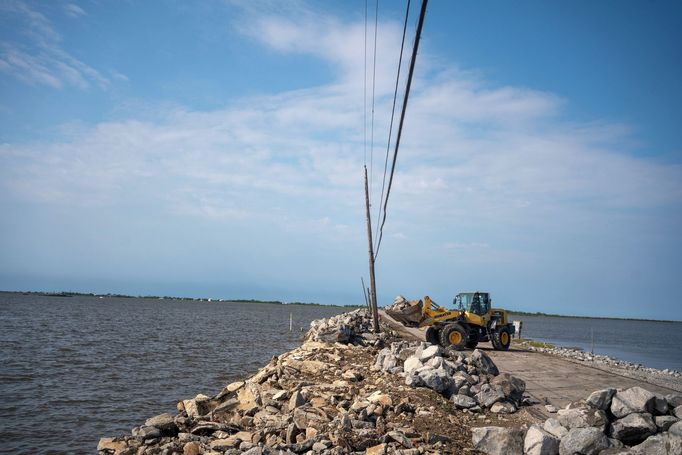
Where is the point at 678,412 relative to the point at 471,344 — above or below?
above

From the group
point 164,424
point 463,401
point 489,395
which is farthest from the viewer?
point 489,395

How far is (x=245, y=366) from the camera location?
22.3 metres

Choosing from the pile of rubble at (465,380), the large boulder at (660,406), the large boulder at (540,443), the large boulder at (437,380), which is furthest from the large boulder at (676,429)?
the large boulder at (437,380)

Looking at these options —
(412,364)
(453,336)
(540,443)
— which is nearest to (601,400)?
(540,443)

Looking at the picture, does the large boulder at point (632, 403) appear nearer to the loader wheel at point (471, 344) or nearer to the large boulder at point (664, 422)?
the large boulder at point (664, 422)

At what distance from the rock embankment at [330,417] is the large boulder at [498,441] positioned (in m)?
0.23

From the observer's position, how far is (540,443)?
7133 mm

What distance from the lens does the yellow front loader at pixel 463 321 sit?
18.5 metres

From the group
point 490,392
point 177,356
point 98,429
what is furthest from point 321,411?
point 177,356

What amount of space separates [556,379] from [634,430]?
24.0 feet

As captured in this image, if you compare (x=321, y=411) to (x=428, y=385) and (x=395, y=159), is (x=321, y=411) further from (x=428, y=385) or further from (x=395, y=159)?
(x=395, y=159)

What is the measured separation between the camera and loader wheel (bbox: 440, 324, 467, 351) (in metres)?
18.2

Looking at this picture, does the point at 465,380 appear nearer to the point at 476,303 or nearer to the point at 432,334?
the point at 432,334

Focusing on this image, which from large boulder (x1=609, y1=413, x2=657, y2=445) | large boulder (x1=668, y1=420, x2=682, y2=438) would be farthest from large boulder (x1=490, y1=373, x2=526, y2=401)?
large boulder (x1=668, y1=420, x2=682, y2=438)
